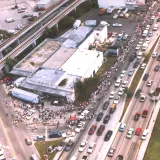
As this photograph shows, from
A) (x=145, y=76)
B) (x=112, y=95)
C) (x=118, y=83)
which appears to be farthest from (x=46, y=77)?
(x=145, y=76)

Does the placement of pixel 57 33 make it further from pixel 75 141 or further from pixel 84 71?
pixel 75 141

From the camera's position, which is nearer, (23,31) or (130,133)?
(130,133)

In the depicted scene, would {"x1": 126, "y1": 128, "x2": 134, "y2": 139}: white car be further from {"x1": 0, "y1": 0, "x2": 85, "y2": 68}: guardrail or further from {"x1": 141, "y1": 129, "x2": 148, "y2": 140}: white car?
{"x1": 0, "y1": 0, "x2": 85, "y2": 68}: guardrail

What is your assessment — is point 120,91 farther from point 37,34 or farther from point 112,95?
point 37,34

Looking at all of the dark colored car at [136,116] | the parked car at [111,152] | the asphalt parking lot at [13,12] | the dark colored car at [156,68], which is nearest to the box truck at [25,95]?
the dark colored car at [136,116]

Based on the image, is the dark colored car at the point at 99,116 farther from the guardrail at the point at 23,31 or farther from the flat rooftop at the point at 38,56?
the guardrail at the point at 23,31
